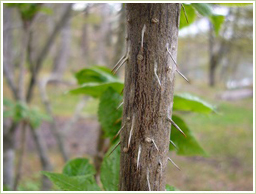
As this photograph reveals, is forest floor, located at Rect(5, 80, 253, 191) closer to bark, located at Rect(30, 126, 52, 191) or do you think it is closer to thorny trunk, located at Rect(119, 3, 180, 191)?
bark, located at Rect(30, 126, 52, 191)

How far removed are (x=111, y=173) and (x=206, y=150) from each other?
782cm

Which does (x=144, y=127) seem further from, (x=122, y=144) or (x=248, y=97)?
(x=248, y=97)

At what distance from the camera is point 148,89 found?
2.20 ft

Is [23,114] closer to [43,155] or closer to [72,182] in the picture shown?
[43,155]

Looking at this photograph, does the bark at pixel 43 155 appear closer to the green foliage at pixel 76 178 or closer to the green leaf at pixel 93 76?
the green leaf at pixel 93 76

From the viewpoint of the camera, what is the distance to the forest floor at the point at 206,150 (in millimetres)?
6594

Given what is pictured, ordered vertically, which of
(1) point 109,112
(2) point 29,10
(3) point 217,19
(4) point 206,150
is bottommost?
(4) point 206,150

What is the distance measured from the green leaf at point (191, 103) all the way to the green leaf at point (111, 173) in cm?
27

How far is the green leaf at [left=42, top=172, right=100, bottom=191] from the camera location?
0.73 m

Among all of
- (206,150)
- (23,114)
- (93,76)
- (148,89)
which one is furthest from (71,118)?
(148,89)

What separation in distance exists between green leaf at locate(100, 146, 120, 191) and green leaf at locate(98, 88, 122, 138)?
114mm

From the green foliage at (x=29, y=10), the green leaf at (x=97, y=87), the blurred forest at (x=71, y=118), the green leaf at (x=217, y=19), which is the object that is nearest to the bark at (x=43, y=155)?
the blurred forest at (x=71, y=118)

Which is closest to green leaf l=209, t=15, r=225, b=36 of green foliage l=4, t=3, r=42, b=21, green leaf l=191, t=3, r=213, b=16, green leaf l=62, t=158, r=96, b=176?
green leaf l=191, t=3, r=213, b=16

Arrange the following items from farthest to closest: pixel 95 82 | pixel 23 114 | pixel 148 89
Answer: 1. pixel 23 114
2. pixel 95 82
3. pixel 148 89
